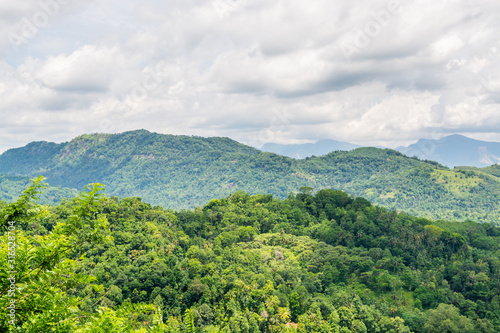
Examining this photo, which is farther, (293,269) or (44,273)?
(293,269)

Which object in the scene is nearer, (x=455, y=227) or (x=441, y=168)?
(x=455, y=227)

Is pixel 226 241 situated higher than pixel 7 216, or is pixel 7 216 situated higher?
pixel 7 216

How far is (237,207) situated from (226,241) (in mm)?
16904

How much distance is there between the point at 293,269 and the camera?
5503 cm

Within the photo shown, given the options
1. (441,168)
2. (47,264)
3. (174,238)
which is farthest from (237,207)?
(441,168)

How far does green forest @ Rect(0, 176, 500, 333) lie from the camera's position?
42062 mm

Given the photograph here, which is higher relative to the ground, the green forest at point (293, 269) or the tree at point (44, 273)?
the tree at point (44, 273)

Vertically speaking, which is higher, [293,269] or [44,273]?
[44,273]

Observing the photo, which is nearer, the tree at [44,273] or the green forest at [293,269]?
the tree at [44,273]

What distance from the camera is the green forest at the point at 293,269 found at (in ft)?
138

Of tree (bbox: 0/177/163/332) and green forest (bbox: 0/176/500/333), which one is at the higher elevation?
tree (bbox: 0/177/163/332)

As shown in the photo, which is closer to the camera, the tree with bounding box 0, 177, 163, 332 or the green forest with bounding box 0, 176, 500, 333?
the tree with bounding box 0, 177, 163, 332

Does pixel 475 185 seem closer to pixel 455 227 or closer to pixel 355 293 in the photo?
pixel 455 227

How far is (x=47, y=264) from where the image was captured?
7.17m
